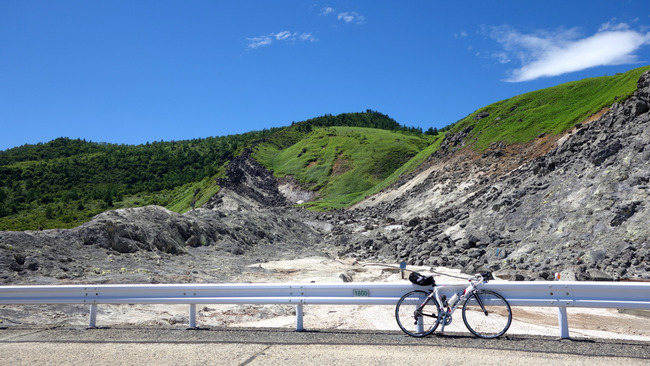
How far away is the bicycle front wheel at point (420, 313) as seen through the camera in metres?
7.68

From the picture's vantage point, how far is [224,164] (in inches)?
4008

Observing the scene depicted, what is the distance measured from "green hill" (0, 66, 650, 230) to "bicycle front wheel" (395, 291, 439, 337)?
35.8 metres

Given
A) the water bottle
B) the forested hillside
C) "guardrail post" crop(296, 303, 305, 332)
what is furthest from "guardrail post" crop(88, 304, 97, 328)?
the forested hillside

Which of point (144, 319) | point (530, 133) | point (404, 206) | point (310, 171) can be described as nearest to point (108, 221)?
point (144, 319)

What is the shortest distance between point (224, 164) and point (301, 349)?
321 feet

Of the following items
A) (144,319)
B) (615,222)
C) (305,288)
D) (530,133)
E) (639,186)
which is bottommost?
(144,319)

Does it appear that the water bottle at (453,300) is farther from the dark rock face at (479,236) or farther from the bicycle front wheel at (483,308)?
the dark rock face at (479,236)

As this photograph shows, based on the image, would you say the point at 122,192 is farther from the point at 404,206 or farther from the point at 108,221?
the point at 108,221

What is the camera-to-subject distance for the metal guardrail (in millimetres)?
7359

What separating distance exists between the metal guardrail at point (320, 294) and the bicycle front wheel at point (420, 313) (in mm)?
178

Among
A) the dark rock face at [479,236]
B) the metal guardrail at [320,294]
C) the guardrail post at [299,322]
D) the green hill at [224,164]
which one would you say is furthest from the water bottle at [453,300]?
the green hill at [224,164]

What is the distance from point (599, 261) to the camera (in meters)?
16.0

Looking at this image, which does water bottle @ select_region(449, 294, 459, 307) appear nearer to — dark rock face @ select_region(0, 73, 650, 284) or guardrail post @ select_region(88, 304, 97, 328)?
guardrail post @ select_region(88, 304, 97, 328)

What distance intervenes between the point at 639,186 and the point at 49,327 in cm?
2095
